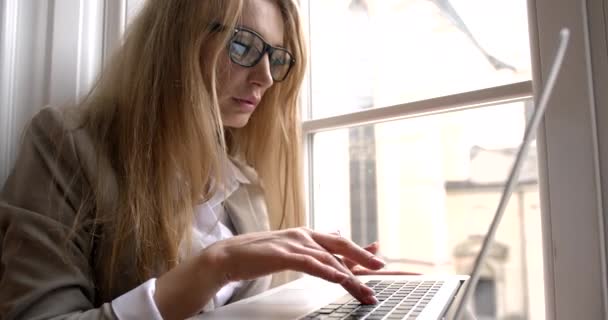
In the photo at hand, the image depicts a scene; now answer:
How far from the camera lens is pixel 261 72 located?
0.85 meters

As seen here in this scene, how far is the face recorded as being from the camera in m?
0.83

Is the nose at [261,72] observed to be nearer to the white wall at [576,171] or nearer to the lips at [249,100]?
the lips at [249,100]

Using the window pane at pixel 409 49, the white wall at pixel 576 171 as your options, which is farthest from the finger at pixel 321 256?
the window pane at pixel 409 49

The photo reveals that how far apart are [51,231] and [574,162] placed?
77 centimetres

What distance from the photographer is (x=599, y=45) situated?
2.30ft

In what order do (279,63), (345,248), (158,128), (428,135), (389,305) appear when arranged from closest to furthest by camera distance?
(389,305) → (345,248) → (158,128) → (279,63) → (428,135)

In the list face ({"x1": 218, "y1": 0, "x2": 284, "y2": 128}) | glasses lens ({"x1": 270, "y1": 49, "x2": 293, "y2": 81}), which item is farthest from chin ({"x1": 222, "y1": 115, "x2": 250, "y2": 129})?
glasses lens ({"x1": 270, "y1": 49, "x2": 293, "y2": 81})

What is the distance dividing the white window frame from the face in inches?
17.9

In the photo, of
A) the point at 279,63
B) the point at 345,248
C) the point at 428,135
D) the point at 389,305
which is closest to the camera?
the point at 389,305

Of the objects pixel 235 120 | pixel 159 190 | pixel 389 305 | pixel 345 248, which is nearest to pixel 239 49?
pixel 235 120

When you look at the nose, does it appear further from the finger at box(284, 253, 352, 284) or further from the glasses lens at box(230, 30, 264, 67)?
the finger at box(284, 253, 352, 284)

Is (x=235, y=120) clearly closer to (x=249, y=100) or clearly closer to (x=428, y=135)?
(x=249, y=100)

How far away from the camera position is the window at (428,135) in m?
0.85

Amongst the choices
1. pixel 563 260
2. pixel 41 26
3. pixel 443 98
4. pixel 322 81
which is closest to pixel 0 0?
pixel 41 26
